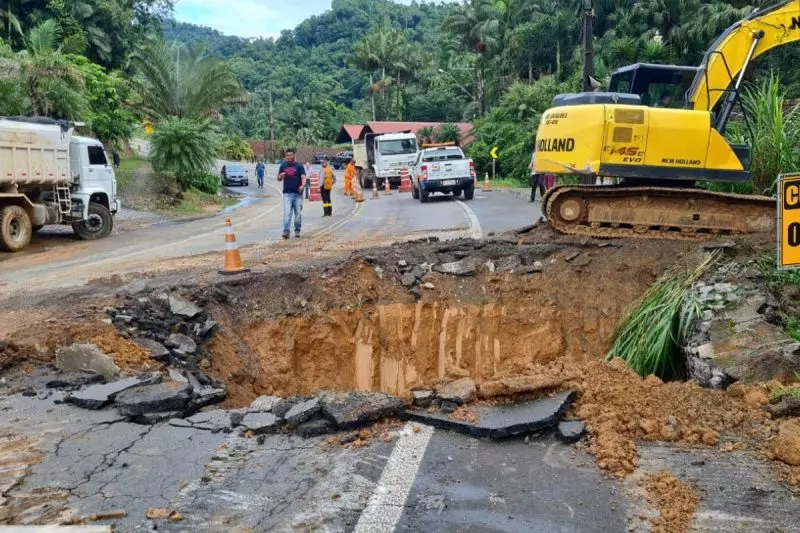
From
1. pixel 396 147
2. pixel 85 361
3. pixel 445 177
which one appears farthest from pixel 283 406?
pixel 396 147

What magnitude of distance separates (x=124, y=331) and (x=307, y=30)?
352 feet

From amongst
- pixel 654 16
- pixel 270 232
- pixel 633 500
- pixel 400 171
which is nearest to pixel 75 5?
pixel 400 171

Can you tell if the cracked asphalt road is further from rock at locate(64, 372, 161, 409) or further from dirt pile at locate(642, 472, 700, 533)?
rock at locate(64, 372, 161, 409)

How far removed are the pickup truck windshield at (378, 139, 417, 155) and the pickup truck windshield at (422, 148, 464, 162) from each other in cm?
667

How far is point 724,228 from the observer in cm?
981

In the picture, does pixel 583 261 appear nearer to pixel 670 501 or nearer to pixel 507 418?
pixel 507 418

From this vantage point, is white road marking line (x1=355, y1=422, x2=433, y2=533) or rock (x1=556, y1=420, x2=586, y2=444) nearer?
white road marking line (x1=355, y1=422, x2=433, y2=533)

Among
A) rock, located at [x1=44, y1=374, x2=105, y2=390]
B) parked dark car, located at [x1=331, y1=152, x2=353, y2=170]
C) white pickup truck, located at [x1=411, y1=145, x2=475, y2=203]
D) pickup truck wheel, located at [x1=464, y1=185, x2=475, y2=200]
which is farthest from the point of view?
parked dark car, located at [x1=331, y1=152, x2=353, y2=170]

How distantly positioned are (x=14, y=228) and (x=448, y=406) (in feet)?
42.3

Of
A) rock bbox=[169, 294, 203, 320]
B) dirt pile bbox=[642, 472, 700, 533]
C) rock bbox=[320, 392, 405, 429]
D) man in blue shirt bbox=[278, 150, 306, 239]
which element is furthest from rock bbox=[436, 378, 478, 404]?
man in blue shirt bbox=[278, 150, 306, 239]

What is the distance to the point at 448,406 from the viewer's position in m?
4.75

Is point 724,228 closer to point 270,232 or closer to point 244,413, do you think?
point 244,413

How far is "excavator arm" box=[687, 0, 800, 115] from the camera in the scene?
375 inches

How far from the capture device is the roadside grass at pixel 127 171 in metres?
25.3
